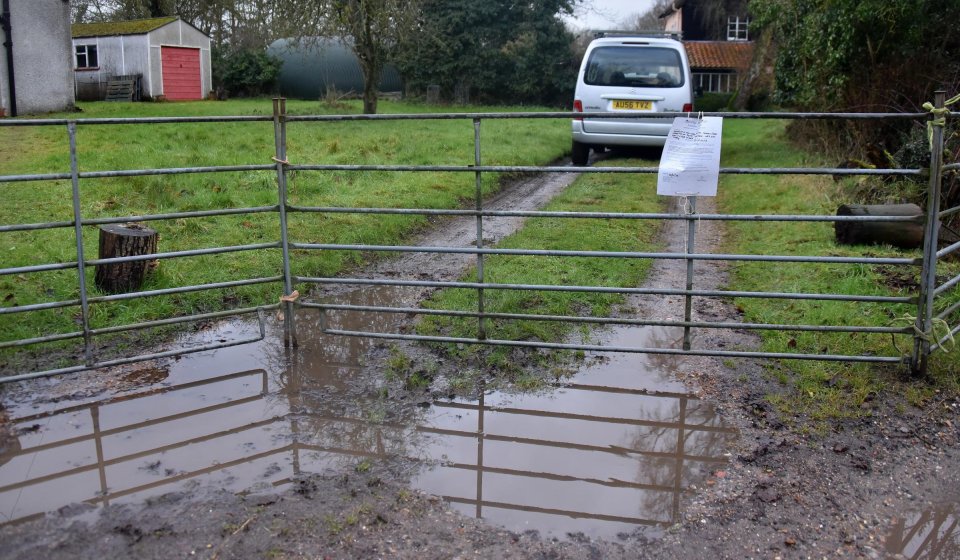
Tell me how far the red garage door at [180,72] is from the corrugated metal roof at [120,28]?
2.89 feet

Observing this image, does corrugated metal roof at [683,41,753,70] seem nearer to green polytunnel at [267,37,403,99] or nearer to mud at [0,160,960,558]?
green polytunnel at [267,37,403,99]

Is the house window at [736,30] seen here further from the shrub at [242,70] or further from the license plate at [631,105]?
the license plate at [631,105]

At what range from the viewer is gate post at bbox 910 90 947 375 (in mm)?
4914

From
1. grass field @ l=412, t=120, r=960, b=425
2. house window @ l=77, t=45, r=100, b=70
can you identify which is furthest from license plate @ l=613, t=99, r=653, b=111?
house window @ l=77, t=45, r=100, b=70

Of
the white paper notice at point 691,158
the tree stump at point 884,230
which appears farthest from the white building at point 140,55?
the white paper notice at point 691,158

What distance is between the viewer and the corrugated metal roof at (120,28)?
30.0 metres

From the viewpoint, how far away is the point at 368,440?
447 centimetres

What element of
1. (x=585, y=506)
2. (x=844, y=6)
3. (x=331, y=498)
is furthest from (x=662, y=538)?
(x=844, y=6)

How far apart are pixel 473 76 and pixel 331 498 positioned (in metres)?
32.8

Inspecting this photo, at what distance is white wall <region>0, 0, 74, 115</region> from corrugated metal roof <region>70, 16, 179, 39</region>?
7.33 metres

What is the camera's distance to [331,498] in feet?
12.6

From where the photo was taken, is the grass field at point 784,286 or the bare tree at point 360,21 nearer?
the grass field at point 784,286

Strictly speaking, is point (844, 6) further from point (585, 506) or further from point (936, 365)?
point (585, 506)

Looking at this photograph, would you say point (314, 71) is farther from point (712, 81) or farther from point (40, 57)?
point (712, 81)
